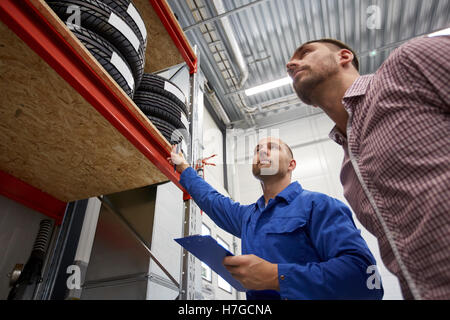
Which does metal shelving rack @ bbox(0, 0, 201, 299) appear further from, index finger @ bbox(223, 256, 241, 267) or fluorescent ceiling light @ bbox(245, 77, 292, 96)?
fluorescent ceiling light @ bbox(245, 77, 292, 96)

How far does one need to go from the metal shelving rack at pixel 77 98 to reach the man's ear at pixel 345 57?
0.99m

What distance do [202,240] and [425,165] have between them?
700 mm

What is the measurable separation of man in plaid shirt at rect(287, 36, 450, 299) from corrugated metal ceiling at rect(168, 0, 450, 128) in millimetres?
4231

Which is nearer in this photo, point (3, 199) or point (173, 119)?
point (3, 199)

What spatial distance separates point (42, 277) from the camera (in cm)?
172

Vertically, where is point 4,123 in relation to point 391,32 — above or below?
below

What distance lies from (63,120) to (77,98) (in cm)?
17

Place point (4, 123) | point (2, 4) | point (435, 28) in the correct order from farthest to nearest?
point (435, 28), point (4, 123), point (2, 4)

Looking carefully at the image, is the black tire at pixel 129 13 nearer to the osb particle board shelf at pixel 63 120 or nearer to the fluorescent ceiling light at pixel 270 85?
the osb particle board shelf at pixel 63 120

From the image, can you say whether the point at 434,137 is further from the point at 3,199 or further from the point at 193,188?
the point at 3,199

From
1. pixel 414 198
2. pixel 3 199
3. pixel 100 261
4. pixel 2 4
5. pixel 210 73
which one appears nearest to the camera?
pixel 414 198

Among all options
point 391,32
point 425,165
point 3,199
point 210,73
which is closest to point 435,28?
point 391,32

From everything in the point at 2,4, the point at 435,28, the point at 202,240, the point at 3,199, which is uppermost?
the point at 435,28

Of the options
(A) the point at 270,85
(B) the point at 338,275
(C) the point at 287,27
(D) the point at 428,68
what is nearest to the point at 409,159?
(D) the point at 428,68
